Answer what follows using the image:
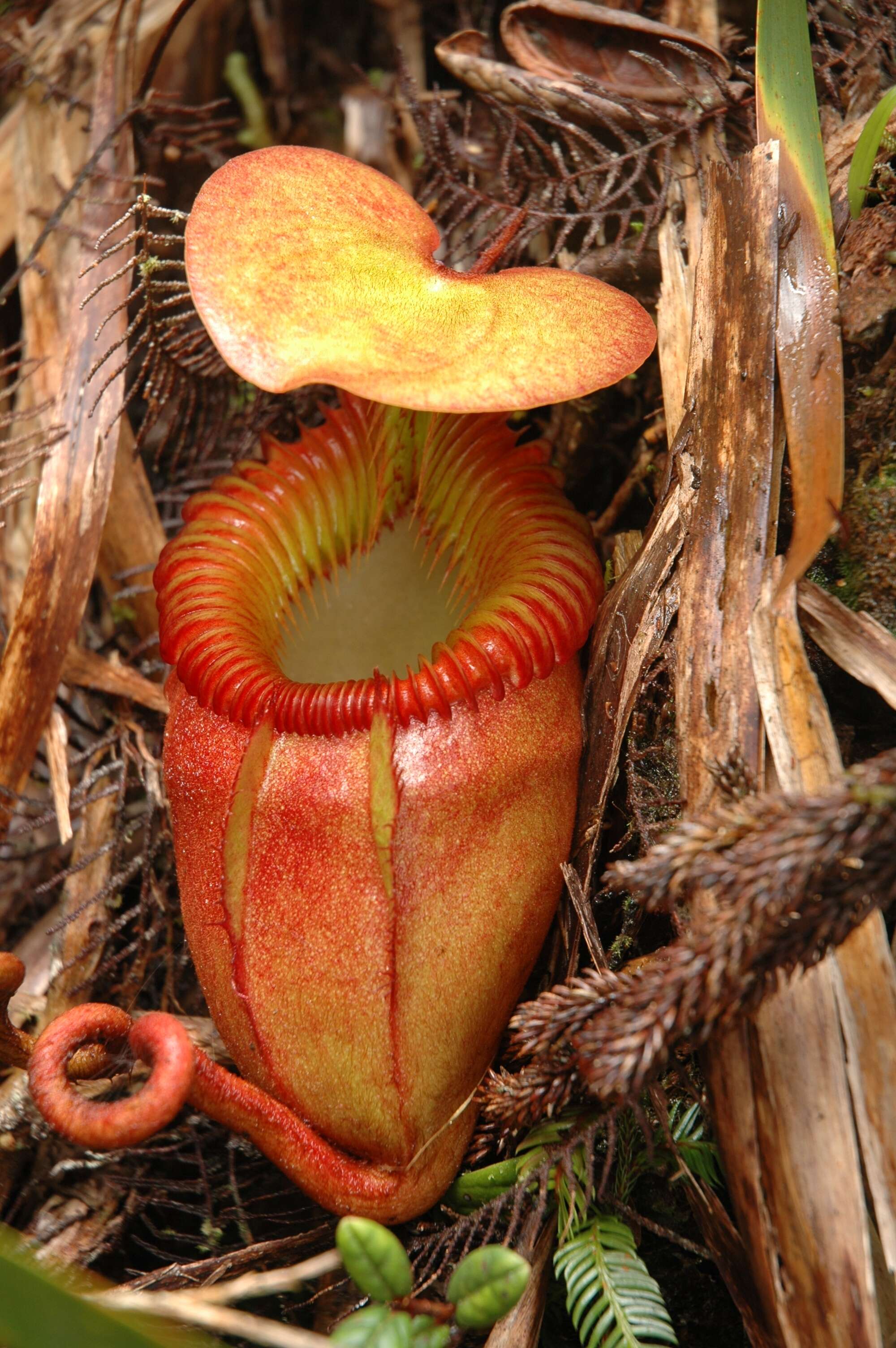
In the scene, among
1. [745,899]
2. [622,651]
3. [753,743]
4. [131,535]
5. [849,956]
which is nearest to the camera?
[745,899]

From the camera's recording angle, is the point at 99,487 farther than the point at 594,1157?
Yes

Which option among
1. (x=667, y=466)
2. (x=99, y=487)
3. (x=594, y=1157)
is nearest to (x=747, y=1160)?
(x=594, y=1157)

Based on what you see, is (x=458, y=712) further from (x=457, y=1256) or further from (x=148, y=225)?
(x=148, y=225)

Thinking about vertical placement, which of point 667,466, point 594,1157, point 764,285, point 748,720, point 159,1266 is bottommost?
point 159,1266

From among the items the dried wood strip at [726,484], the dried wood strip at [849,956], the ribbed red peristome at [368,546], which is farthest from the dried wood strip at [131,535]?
the dried wood strip at [849,956]

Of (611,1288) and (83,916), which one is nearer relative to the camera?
(611,1288)

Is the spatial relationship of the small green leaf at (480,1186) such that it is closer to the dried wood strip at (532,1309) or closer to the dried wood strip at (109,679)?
the dried wood strip at (532,1309)

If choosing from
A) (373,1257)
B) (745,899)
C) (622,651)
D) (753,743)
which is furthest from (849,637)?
(373,1257)

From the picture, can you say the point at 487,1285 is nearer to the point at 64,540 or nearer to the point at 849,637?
the point at 849,637
